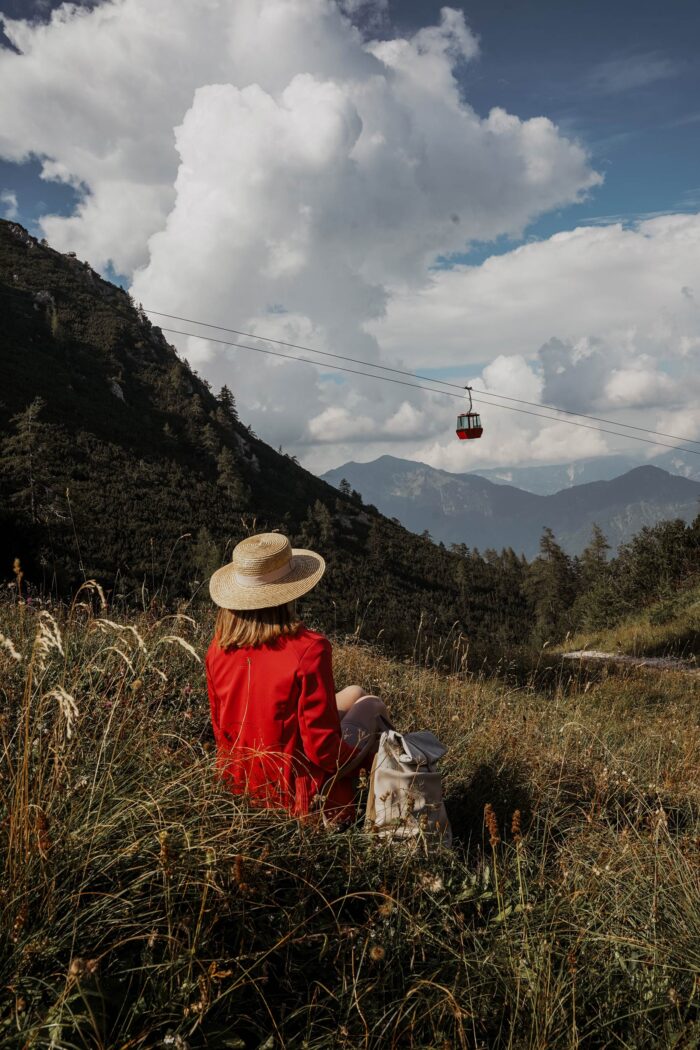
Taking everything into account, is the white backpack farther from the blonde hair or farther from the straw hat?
the straw hat

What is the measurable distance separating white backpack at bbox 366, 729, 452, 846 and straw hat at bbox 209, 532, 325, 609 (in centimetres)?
74

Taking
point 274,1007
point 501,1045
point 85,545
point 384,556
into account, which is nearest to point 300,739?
point 274,1007

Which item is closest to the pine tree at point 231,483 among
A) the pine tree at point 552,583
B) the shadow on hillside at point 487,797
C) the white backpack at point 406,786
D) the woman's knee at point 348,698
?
the pine tree at point 552,583

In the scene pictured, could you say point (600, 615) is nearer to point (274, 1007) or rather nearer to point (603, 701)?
point (603, 701)

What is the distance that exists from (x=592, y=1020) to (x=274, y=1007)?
76 centimetres

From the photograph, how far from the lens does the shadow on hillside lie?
9.62 ft

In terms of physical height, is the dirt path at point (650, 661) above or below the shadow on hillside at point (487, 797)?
below

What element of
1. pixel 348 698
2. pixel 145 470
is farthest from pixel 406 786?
pixel 145 470

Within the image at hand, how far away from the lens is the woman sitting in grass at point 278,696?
2332 mm

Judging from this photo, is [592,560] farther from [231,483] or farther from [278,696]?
[278,696]

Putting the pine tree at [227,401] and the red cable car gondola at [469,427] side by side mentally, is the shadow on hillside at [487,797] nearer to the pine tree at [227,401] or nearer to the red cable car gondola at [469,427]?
the red cable car gondola at [469,427]

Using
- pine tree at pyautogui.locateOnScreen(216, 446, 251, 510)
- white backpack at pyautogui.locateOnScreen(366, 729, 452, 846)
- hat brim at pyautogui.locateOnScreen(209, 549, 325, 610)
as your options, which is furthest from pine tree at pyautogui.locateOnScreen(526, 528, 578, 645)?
white backpack at pyautogui.locateOnScreen(366, 729, 452, 846)

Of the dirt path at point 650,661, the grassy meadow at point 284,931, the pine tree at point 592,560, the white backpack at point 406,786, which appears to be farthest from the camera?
the pine tree at point 592,560

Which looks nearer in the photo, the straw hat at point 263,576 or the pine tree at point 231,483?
the straw hat at point 263,576
